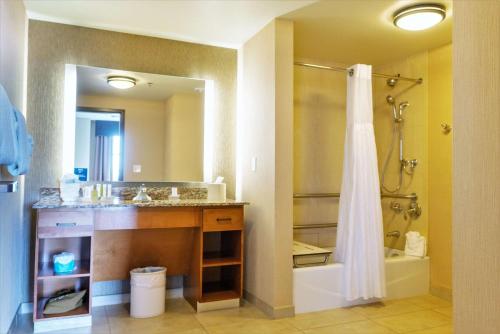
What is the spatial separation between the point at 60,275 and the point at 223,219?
116cm

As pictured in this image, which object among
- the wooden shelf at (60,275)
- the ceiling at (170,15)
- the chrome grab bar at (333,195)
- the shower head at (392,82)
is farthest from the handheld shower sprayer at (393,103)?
the wooden shelf at (60,275)

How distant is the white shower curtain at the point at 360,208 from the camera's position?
2955 millimetres

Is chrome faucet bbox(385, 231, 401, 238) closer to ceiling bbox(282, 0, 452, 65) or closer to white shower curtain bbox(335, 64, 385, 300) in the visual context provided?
white shower curtain bbox(335, 64, 385, 300)

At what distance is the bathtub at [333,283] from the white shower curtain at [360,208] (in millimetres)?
Result: 102

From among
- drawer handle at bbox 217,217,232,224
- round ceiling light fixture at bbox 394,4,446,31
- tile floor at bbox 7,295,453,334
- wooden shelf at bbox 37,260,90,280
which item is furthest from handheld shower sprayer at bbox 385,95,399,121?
wooden shelf at bbox 37,260,90,280

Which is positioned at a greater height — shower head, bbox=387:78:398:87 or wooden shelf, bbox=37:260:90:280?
shower head, bbox=387:78:398:87

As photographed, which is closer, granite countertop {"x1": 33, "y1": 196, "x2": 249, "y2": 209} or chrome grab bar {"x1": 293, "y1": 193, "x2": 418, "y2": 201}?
granite countertop {"x1": 33, "y1": 196, "x2": 249, "y2": 209}

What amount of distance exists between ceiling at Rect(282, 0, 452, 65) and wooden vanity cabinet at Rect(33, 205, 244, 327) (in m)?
1.56

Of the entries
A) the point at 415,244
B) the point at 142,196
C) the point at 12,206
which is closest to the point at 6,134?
the point at 12,206

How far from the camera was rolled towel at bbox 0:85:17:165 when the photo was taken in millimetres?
1551

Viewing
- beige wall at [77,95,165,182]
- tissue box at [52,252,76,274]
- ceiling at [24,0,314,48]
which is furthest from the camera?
beige wall at [77,95,165,182]

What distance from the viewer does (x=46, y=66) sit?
2.86 meters

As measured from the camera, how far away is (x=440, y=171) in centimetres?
334

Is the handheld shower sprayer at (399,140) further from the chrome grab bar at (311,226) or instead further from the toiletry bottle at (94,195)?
the toiletry bottle at (94,195)
